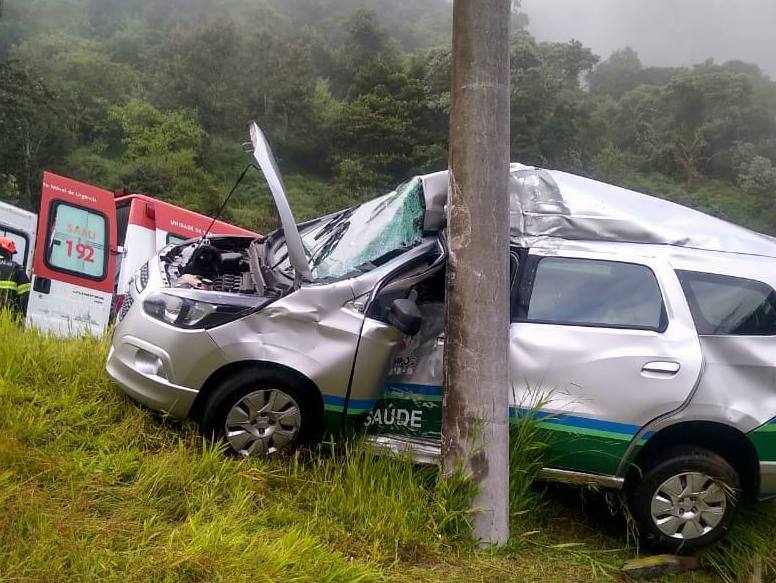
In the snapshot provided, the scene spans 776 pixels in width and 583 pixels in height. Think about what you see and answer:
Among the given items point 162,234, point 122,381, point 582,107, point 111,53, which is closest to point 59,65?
point 111,53

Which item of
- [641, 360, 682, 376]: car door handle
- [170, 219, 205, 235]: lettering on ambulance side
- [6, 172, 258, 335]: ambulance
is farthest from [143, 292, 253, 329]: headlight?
[170, 219, 205, 235]: lettering on ambulance side

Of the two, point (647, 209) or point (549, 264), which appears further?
point (647, 209)

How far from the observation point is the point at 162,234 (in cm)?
852

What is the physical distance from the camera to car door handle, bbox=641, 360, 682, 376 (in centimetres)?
370

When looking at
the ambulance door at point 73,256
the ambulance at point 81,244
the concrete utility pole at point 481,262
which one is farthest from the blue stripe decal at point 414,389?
the ambulance door at point 73,256

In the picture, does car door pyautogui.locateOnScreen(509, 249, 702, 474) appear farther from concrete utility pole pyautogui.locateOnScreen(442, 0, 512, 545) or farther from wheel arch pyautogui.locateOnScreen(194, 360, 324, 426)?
wheel arch pyautogui.locateOnScreen(194, 360, 324, 426)

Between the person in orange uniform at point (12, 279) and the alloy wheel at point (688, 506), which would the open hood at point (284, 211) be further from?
the person in orange uniform at point (12, 279)

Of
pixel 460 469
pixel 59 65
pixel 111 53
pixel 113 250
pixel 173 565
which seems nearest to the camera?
pixel 173 565

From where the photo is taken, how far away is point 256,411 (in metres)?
3.78

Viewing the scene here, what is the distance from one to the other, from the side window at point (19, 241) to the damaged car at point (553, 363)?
15.8 ft

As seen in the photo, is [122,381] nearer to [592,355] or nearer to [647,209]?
[592,355]

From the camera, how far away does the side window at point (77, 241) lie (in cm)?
774

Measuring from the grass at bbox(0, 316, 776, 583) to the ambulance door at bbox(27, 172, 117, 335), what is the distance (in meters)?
3.63

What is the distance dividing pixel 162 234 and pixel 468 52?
593 centimetres
